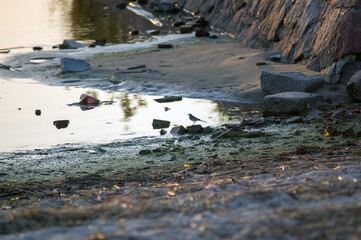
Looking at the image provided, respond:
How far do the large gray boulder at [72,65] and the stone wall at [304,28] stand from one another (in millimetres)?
3569

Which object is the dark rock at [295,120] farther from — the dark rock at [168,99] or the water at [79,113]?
the dark rock at [168,99]

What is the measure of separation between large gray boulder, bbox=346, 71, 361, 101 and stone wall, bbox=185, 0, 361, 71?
971mm

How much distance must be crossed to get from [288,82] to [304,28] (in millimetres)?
2116

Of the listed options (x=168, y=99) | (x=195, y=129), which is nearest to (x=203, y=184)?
(x=195, y=129)

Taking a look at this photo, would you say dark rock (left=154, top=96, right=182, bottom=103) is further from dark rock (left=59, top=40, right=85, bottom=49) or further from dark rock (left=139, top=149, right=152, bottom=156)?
dark rock (left=59, top=40, right=85, bottom=49)

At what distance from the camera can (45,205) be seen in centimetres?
404

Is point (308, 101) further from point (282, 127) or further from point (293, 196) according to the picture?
point (293, 196)

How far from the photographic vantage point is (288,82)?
8500mm

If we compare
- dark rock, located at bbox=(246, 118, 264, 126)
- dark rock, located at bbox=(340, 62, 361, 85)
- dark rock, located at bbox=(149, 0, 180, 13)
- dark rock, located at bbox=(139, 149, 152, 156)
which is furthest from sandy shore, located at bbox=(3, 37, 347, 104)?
dark rock, located at bbox=(149, 0, 180, 13)

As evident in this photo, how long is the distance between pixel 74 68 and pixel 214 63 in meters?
2.54

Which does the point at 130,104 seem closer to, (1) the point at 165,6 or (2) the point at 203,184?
(2) the point at 203,184

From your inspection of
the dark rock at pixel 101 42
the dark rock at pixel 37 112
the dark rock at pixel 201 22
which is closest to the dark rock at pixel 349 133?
the dark rock at pixel 37 112

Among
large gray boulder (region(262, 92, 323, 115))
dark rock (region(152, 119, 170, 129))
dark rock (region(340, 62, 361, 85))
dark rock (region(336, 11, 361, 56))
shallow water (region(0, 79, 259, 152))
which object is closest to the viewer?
shallow water (region(0, 79, 259, 152))

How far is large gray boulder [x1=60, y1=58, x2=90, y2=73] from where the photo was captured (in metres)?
11.1
